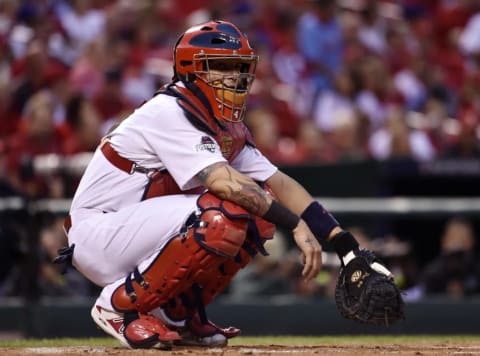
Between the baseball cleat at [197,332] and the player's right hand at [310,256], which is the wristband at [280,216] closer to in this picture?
the player's right hand at [310,256]

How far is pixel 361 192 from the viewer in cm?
922

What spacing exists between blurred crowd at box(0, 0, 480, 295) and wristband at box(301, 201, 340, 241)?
3.70 meters

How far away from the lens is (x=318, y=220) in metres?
5.27

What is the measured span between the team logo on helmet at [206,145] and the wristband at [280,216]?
14.6 inches

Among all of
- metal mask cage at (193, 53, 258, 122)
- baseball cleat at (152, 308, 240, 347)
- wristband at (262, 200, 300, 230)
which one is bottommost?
baseball cleat at (152, 308, 240, 347)

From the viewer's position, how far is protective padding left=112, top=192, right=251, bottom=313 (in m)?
4.77

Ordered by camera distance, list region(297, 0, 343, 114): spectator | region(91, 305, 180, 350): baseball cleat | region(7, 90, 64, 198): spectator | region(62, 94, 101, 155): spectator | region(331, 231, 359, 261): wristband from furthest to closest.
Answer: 1. region(297, 0, 343, 114): spectator
2. region(62, 94, 101, 155): spectator
3. region(7, 90, 64, 198): spectator
4. region(331, 231, 359, 261): wristband
5. region(91, 305, 180, 350): baseball cleat

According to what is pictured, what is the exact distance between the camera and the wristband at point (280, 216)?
15.9 feet

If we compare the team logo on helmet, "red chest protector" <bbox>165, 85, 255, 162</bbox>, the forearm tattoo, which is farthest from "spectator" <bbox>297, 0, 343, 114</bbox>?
the forearm tattoo

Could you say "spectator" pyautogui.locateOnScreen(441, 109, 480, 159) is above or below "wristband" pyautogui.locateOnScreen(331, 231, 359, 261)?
below

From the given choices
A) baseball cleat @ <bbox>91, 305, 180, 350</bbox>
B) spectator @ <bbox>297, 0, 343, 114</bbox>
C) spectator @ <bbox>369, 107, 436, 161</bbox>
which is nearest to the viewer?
baseball cleat @ <bbox>91, 305, 180, 350</bbox>

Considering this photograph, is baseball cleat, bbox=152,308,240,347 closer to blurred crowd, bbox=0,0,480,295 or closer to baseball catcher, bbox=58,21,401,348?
baseball catcher, bbox=58,21,401,348

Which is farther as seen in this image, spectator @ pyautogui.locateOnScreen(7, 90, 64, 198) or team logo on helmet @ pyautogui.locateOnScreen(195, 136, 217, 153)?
spectator @ pyautogui.locateOnScreen(7, 90, 64, 198)

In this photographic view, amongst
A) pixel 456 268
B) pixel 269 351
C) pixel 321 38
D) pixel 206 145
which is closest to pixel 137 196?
pixel 206 145
